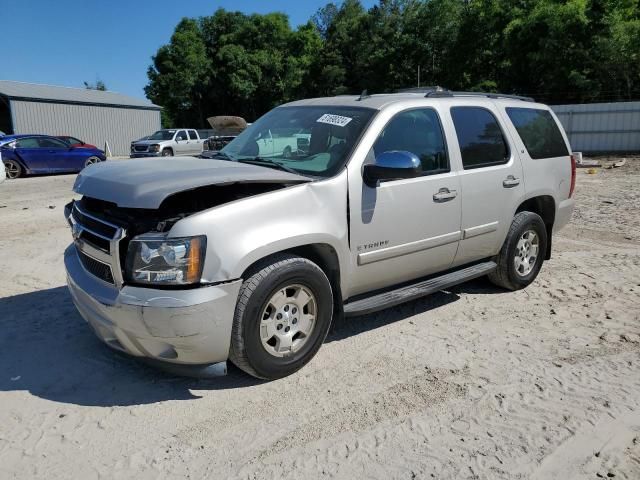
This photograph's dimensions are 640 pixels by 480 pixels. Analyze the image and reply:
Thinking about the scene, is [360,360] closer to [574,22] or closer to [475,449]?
[475,449]

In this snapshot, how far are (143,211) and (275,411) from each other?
4.88 ft

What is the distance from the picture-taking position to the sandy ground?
9.23 feet

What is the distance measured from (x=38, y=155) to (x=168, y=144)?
280 inches

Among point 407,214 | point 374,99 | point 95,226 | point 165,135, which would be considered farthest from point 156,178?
point 165,135

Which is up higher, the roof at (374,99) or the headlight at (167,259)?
the roof at (374,99)

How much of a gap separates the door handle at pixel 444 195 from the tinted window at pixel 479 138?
332 millimetres

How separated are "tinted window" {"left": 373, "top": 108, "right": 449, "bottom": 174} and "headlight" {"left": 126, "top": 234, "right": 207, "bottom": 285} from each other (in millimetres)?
1659

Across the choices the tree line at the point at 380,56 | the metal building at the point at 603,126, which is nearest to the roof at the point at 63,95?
the tree line at the point at 380,56

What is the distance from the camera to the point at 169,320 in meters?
3.10

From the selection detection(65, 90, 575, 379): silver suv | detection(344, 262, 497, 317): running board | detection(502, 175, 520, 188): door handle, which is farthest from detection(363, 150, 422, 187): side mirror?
detection(502, 175, 520, 188): door handle

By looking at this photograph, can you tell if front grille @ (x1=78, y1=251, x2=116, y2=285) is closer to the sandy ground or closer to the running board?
the sandy ground

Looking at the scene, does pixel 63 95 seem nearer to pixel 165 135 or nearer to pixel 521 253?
pixel 165 135

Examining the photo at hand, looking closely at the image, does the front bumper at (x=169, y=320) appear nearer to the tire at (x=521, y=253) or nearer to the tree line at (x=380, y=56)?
the tire at (x=521, y=253)

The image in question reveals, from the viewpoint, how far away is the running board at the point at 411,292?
157 inches
